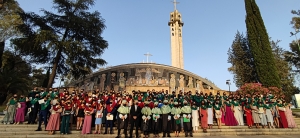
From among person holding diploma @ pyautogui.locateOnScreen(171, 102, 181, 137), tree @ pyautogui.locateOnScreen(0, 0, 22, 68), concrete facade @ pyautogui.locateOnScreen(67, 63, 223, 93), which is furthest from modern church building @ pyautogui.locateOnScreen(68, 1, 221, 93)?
person holding diploma @ pyautogui.locateOnScreen(171, 102, 181, 137)

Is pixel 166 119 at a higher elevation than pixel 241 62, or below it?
below

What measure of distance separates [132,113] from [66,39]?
11379 millimetres

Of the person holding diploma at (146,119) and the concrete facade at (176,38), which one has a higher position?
the concrete facade at (176,38)

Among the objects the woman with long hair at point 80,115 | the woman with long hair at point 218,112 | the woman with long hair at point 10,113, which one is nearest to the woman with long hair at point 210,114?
the woman with long hair at point 218,112

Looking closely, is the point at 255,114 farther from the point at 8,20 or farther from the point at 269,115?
the point at 8,20

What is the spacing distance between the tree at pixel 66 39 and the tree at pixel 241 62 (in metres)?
16.0

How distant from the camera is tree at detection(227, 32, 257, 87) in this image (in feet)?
68.9

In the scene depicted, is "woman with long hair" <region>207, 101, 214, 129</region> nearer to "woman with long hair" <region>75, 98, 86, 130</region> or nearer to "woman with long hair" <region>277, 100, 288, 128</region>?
"woman with long hair" <region>277, 100, 288, 128</region>

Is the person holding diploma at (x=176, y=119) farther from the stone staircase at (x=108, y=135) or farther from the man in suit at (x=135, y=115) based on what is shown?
the man in suit at (x=135, y=115)

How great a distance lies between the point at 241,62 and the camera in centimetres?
2186

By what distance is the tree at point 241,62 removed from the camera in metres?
21.0

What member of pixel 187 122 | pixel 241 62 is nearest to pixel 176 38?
Answer: pixel 241 62

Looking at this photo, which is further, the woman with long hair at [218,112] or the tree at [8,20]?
the tree at [8,20]

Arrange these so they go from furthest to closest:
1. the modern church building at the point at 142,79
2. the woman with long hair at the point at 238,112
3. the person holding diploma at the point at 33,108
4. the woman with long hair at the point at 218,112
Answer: the modern church building at the point at 142,79, the woman with long hair at the point at 238,112, the woman with long hair at the point at 218,112, the person holding diploma at the point at 33,108
